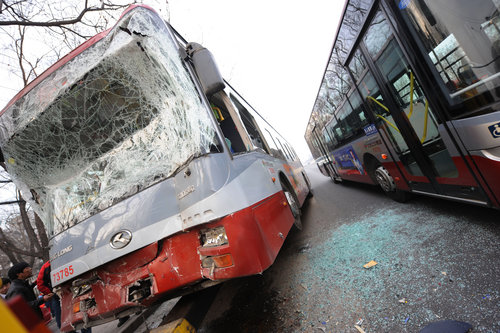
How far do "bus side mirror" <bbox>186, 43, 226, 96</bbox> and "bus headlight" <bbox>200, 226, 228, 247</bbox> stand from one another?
1346mm

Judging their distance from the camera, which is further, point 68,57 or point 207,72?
point 68,57

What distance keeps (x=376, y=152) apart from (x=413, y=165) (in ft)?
3.22

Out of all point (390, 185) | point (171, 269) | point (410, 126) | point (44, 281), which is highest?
point (44, 281)

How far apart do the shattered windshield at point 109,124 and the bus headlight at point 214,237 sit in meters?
0.71

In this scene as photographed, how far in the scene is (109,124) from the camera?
2.65 m

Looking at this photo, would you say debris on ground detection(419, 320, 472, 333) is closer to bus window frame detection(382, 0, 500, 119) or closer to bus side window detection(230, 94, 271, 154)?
bus window frame detection(382, 0, 500, 119)

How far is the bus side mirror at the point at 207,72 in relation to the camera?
229 centimetres

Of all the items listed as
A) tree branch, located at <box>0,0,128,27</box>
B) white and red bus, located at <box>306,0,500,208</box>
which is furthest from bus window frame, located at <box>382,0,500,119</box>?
tree branch, located at <box>0,0,128,27</box>

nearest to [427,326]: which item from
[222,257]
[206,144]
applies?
[222,257]

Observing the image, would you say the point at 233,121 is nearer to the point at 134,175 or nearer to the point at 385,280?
the point at 134,175

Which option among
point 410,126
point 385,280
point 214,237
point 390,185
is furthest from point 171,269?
point 390,185

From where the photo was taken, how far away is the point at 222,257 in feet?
6.87

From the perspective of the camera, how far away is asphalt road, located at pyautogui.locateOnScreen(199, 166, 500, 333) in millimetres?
1974

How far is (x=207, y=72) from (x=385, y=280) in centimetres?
288
